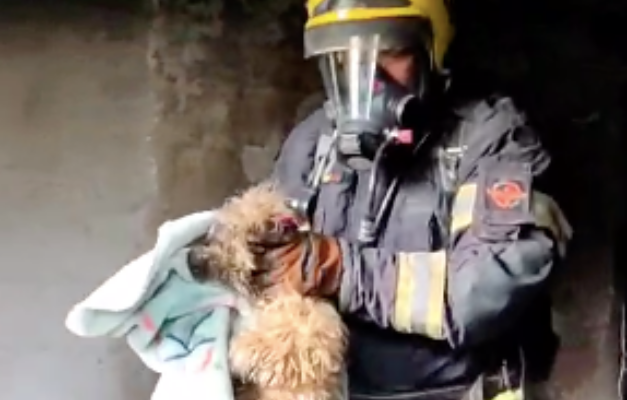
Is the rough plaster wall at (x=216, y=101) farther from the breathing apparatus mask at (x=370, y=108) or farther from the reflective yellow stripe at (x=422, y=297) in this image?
the reflective yellow stripe at (x=422, y=297)

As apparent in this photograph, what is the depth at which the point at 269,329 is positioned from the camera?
4.83ft

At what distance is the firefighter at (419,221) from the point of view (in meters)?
1.53

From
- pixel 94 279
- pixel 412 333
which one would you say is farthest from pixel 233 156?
pixel 412 333

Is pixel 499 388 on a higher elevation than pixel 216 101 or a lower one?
lower

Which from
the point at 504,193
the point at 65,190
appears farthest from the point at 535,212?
the point at 65,190

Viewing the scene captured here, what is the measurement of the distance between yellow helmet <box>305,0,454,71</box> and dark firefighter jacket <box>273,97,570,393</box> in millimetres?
109

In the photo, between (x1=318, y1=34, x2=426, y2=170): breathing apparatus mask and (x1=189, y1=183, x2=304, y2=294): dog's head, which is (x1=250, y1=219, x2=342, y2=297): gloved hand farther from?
(x1=318, y1=34, x2=426, y2=170): breathing apparatus mask

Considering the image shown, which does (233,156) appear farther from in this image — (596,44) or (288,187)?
(596,44)

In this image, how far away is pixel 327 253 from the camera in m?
1.54

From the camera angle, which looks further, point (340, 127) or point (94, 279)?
point (94, 279)

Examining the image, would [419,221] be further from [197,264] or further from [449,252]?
[197,264]

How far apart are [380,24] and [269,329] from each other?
0.43 m

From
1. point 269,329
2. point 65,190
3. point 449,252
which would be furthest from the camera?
point 65,190

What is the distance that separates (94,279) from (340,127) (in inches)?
22.7
